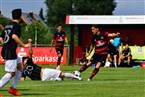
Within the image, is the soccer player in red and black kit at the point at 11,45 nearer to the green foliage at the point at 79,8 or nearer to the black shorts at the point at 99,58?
the black shorts at the point at 99,58

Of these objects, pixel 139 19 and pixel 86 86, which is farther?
pixel 139 19

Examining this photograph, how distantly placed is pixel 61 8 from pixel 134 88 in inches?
3920

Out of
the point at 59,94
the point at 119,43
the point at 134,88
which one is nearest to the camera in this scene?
the point at 59,94

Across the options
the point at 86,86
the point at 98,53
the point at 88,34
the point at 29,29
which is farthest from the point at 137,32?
the point at 86,86

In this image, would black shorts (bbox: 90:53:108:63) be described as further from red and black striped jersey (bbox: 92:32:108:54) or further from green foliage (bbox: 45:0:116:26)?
green foliage (bbox: 45:0:116:26)

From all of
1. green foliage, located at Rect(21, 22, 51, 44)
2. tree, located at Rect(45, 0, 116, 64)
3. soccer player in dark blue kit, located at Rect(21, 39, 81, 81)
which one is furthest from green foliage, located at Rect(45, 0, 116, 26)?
soccer player in dark blue kit, located at Rect(21, 39, 81, 81)

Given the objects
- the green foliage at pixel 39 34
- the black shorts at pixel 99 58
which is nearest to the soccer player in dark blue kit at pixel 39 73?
the black shorts at pixel 99 58

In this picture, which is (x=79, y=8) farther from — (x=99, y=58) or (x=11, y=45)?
(x=11, y=45)

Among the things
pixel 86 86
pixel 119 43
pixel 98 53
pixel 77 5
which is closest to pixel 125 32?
pixel 119 43

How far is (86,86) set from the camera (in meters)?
16.8

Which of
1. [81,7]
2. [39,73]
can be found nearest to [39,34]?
[39,73]

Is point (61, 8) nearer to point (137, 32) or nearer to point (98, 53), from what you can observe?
point (137, 32)

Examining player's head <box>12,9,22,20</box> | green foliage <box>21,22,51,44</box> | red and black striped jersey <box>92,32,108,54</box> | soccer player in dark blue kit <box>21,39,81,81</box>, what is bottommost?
green foliage <box>21,22,51,44</box>

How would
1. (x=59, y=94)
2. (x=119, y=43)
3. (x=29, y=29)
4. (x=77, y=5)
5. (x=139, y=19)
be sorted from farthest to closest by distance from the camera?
(x=77, y=5) < (x=29, y=29) < (x=139, y=19) < (x=119, y=43) < (x=59, y=94)
